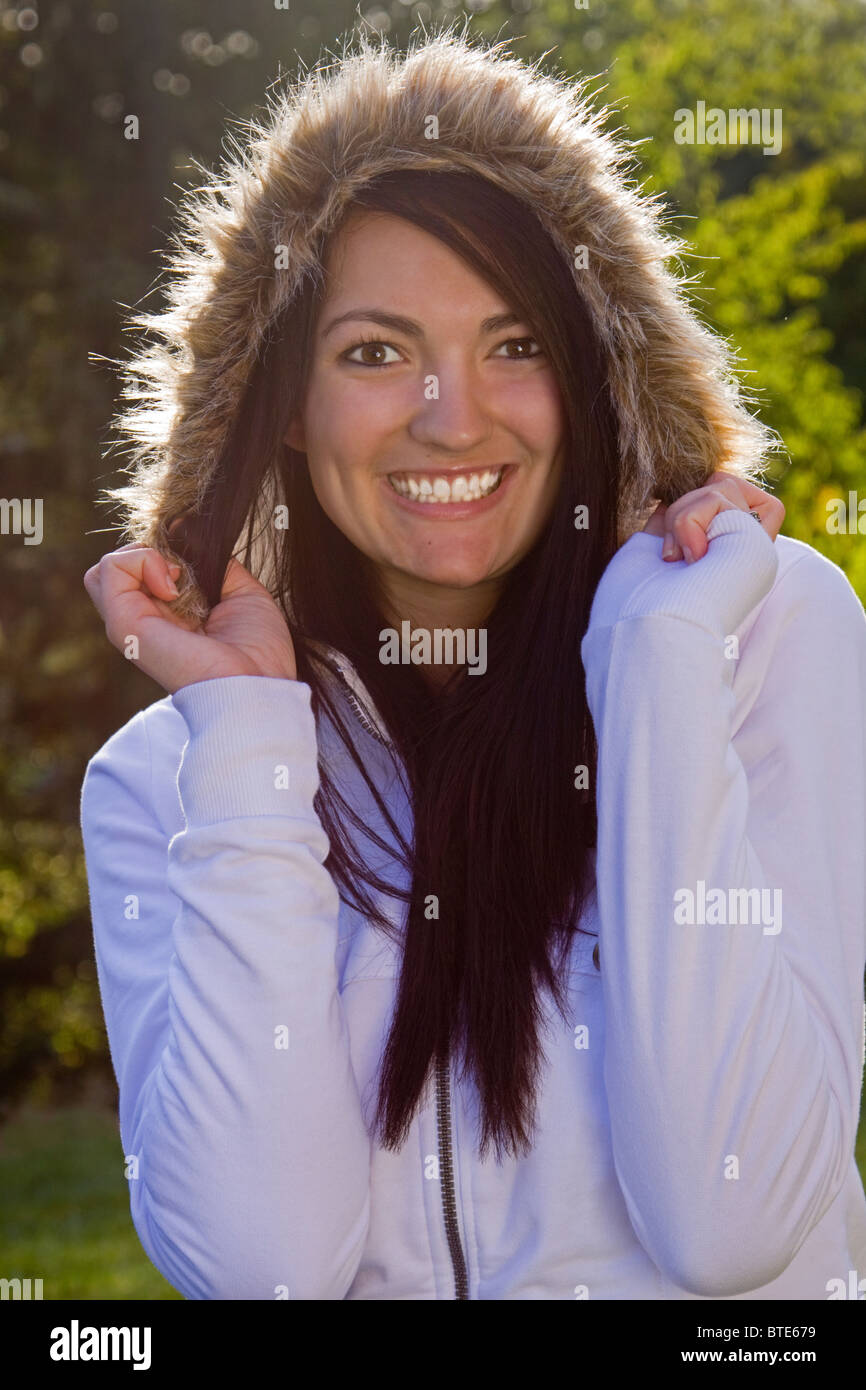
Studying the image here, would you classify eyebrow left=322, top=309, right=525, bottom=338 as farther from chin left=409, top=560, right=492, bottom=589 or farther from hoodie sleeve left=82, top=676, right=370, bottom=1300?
hoodie sleeve left=82, top=676, right=370, bottom=1300

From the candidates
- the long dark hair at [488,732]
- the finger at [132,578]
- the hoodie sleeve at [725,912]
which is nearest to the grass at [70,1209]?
the long dark hair at [488,732]

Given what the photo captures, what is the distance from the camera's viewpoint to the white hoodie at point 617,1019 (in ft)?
6.17

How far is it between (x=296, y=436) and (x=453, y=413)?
45cm

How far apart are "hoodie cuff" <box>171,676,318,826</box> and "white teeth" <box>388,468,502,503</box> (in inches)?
18.6

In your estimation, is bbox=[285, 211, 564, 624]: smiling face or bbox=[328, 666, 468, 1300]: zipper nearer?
bbox=[328, 666, 468, 1300]: zipper

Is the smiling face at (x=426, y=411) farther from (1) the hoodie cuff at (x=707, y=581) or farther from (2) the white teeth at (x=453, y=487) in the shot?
(1) the hoodie cuff at (x=707, y=581)

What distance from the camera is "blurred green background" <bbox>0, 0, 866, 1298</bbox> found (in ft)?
26.3

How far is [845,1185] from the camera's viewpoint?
2236mm

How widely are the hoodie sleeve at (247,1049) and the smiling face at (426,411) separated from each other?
1.70ft

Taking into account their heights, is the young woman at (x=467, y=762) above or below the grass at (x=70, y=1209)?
above

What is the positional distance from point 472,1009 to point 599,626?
0.61 meters

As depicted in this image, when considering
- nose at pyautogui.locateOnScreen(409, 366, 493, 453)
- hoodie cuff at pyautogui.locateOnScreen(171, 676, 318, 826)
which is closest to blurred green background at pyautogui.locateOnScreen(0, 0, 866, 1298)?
nose at pyautogui.locateOnScreen(409, 366, 493, 453)

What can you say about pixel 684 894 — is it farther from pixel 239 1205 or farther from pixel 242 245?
pixel 242 245
